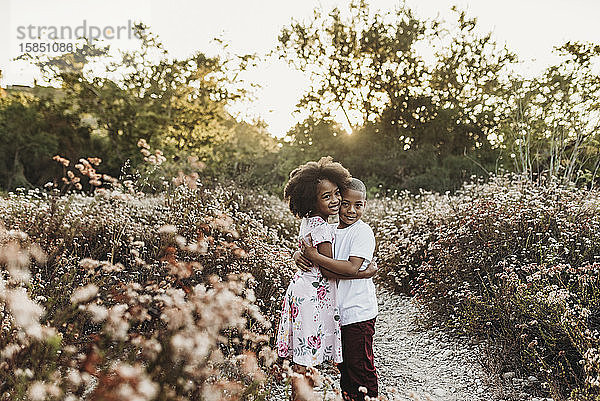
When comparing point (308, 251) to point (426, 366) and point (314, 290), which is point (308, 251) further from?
point (426, 366)

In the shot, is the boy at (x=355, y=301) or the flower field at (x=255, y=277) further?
the boy at (x=355, y=301)

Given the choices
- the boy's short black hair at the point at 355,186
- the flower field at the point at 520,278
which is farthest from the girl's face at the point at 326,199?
the flower field at the point at 520,278

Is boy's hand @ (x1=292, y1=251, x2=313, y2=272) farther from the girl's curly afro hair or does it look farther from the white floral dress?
the girl's curly afro hair

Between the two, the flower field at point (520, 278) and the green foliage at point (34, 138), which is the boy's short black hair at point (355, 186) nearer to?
the flower field at point (520, 278)

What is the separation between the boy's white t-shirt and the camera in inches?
120

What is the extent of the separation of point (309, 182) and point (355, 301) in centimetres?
76

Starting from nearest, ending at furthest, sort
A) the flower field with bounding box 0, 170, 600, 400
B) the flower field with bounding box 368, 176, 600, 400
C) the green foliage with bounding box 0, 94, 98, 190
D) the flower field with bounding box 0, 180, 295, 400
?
the flower field with bounding box 0, 180, 295, 400, the flower field with bounding box 0, 170, 600, 400, the flower field with bounding box 368, 176, 600, 400, the green foliage with bounding box 0, 94, 98, 190

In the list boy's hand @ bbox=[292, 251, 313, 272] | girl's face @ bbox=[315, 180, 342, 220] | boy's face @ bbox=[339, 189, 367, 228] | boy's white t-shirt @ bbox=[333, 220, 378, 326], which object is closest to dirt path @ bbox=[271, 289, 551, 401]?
boy's white t-shirt @ bbox=[333, 220, 378, 326]

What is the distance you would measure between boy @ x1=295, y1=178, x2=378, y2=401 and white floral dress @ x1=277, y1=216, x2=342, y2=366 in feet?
0.19

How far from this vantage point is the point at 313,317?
119 inches

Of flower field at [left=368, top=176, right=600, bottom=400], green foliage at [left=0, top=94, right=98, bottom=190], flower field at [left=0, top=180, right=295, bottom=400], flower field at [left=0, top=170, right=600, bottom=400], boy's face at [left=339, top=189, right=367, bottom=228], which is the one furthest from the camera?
green foliage at [left=0, top=94, right=98, bottom=190]

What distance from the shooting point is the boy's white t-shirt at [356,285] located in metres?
3.05

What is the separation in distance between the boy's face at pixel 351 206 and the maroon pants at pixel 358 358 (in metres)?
0.63

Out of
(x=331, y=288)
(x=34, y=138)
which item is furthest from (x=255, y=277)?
(x=34, y=138)
